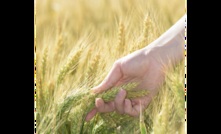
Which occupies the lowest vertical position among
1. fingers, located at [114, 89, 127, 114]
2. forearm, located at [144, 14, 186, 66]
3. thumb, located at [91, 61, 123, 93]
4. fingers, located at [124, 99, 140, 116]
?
fingers, located at [124, 99, 140, 116]

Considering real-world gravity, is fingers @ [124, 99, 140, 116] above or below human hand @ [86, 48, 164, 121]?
below

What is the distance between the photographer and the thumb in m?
1.76

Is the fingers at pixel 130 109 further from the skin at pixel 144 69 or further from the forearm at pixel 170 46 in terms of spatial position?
the forearm at pixel 170 46

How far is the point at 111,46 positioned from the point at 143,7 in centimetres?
17

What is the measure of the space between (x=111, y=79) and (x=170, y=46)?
228 millimetres

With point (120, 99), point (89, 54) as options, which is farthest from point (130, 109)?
point (89, 54)

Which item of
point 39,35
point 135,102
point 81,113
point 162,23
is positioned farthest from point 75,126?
point 162,23

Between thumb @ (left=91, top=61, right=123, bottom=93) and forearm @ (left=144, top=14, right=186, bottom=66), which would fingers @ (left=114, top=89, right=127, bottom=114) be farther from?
forearm @ (left=144, top=14, right=186, bottom=66)

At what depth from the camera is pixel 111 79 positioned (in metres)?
1.77

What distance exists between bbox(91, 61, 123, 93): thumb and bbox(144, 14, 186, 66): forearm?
116mm

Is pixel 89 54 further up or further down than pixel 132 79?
further up

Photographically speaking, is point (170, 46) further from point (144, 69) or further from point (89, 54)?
point (89, 54)

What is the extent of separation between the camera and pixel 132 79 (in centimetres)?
178

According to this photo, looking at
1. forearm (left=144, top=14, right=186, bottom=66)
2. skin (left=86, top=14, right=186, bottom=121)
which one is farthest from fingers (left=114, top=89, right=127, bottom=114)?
forearm (left=144, top=14, right=186, bottom=66)
